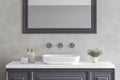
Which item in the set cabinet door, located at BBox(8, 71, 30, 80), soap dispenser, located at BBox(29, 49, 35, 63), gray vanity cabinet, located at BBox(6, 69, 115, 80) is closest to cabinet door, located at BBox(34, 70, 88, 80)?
gray vanity cabinet, located at BBox(6, 69, 115, 80)

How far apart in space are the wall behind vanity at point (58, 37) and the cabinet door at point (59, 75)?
1.67 ft

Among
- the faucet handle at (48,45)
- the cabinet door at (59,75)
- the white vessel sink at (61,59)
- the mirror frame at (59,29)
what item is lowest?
the cabinet door at (59,75)

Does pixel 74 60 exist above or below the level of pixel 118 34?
below

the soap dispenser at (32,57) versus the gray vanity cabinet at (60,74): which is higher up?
the soap dispenser at (32,57)

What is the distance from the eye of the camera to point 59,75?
3127 mm

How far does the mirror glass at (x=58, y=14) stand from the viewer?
357 centimetres

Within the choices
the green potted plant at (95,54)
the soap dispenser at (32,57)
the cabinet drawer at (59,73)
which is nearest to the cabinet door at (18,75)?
the cabinet drawer at (59,73)

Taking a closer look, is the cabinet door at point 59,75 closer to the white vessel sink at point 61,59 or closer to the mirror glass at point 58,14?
the white vessel sink at point 61,59

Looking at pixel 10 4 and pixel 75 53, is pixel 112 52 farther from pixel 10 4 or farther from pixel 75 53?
pixel 10 4

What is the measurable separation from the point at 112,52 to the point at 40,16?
1130mm

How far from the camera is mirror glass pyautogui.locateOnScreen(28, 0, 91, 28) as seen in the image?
3.57 m

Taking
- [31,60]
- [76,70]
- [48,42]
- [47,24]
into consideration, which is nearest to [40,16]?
[47,24]

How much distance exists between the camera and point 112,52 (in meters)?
3.62

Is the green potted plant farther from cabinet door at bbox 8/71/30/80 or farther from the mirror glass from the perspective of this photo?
cabinet door at bbox 8/71/30/80
